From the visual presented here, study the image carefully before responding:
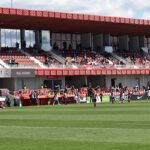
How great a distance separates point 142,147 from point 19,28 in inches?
2330

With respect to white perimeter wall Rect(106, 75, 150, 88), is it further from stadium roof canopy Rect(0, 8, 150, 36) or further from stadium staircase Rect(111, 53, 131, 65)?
stadium roof canopy Rect(0, 8, 150, 36)

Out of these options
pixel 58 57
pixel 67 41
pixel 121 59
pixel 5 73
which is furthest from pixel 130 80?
pixel 5 73

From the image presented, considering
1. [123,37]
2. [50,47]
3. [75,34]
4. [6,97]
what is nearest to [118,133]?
[6,97]

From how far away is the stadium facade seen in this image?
64.4 meters

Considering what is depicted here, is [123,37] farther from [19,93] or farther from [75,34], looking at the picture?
[19,93]

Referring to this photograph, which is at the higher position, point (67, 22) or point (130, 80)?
point (67, 22)

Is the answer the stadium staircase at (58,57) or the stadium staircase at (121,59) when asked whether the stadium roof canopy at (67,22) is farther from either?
the stadium staircase at (121,59)

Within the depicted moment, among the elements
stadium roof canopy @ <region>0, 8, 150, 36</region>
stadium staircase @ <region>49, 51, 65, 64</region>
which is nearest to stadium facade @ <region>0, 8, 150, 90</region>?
stadium roof canopy @ <region>0, 8, 150, 36</region>

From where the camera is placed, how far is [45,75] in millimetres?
66250

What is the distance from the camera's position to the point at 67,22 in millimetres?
70688

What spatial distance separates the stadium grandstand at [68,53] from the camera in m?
64.4

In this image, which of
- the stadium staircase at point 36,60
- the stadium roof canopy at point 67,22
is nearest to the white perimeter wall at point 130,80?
the stadium roof canopy at point 67,22

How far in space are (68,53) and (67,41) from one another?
706cm

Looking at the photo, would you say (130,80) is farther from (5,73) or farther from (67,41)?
(5,73)
